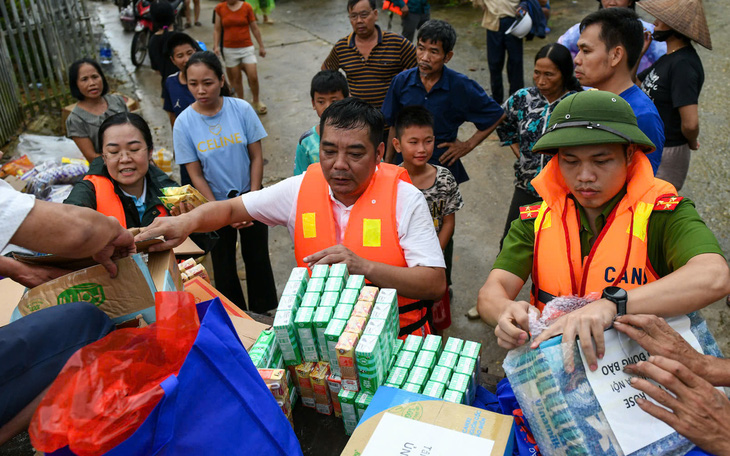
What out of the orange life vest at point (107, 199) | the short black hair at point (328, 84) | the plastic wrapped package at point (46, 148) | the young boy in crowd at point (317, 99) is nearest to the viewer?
the orange life vest at point (107, 199)

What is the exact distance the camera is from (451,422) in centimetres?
146

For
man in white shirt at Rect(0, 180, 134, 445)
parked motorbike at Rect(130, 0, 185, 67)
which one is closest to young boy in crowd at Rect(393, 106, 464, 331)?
man in white shirt at Rect(0, 180, 134, 445)

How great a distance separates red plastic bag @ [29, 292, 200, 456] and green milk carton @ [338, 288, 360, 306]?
520 millimetres

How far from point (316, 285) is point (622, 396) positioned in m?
1.03

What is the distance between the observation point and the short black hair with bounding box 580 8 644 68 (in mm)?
2928

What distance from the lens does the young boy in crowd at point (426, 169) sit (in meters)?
3.34

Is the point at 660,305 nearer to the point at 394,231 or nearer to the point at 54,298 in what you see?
the point at 394,231

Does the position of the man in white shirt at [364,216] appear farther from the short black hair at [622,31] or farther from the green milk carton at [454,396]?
the short black hair at [622,31]

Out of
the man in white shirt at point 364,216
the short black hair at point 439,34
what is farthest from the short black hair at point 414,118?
the man in white shirt at point 364,216

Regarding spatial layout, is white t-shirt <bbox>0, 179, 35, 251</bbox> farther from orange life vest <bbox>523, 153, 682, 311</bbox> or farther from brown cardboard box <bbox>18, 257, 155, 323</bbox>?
orange life vest <bbox>523, 153, 682, 311</bbox>

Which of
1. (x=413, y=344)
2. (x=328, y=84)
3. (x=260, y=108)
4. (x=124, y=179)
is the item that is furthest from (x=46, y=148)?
(x=413, y=344)

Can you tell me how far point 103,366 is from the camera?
1361mm

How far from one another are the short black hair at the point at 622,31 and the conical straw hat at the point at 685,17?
0.64 m

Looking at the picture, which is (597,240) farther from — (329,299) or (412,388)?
(329,299)
